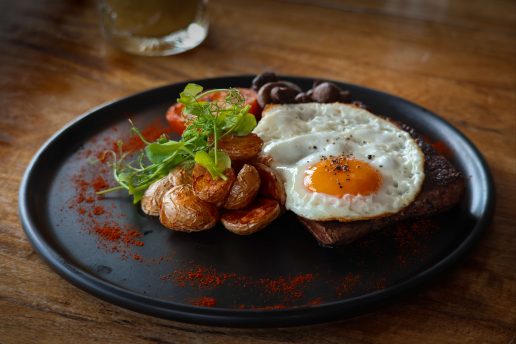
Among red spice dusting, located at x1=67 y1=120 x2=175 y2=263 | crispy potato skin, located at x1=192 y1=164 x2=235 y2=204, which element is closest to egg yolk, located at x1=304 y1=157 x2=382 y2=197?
crispy potato skin, located at x1=192 y1=164 x2=235 y2=204

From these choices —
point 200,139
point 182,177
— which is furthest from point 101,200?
point 200,139

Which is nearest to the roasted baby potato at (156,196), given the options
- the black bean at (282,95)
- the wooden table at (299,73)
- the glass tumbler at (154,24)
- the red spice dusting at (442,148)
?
the wooden table at (299,73)

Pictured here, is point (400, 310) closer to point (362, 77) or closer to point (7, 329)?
point (7, 329)

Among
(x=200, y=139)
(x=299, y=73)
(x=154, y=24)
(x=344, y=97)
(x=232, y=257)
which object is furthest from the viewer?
(x=299, y=73)

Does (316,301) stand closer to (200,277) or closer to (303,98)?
(200,277)

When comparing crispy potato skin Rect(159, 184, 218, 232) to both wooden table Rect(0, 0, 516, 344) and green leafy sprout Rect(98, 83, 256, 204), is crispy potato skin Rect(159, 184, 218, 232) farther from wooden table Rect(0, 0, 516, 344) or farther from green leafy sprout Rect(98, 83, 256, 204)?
wooden table Rect(0, 0, 516, 344)

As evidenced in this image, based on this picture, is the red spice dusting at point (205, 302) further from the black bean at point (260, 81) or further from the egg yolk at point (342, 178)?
the black bean at point (260, 81)
